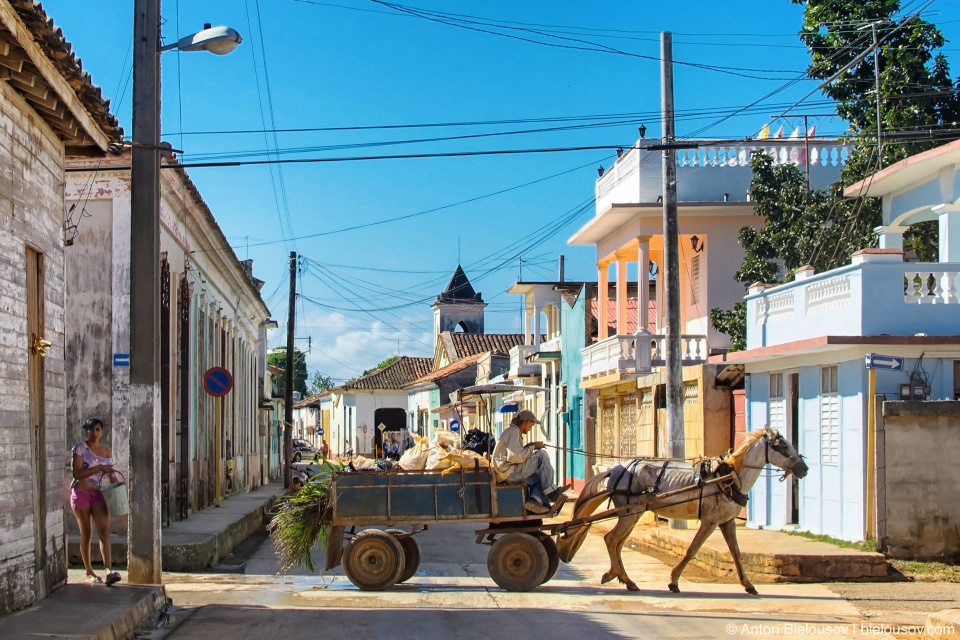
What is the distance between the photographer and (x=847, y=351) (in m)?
14.5

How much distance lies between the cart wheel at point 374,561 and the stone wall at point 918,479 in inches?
237

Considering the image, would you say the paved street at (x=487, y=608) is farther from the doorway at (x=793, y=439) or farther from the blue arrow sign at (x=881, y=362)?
the doorway at (x=793, y=439)

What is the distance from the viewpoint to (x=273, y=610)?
418 inches

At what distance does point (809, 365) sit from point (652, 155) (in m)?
9.91

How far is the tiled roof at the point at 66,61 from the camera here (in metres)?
8.86

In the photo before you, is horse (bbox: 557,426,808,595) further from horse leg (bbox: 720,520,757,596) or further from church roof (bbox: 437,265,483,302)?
church roof (bbox: 437,265,483,302)

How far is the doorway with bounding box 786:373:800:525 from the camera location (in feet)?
54.9

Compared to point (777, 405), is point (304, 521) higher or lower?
lower

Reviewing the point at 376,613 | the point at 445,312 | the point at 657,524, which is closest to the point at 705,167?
the point at 657,524

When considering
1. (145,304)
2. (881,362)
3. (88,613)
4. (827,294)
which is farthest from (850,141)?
(88,613)

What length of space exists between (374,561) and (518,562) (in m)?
1.59

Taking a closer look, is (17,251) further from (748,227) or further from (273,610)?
(748,227)

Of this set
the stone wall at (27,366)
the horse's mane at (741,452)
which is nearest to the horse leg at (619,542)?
the horse's mane at (741,452)

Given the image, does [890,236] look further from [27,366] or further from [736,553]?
[27,366]
